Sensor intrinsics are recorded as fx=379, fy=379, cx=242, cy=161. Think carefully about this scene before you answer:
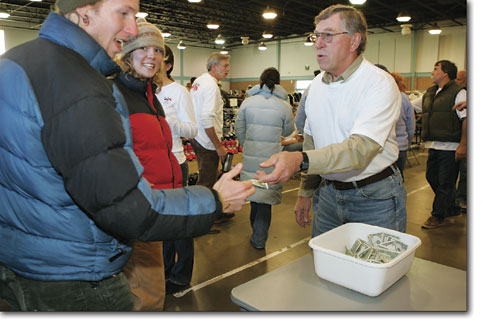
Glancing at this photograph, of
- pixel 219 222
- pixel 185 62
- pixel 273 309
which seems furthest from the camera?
pixel 185 62

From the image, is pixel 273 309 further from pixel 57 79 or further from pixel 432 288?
pixel 57 79

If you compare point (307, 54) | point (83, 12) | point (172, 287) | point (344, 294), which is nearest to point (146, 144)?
point (83, 12)

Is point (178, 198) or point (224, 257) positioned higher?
point (178, 198)

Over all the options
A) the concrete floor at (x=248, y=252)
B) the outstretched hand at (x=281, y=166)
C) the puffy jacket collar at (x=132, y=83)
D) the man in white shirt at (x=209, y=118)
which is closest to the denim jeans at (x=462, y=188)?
the concrete floor at (x=248, y=252)

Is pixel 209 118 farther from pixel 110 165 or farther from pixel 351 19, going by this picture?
pixel 110 165

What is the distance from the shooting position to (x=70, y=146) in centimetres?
88

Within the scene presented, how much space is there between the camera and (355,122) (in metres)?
1.70

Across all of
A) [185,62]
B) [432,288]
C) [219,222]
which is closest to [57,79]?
[432,288]

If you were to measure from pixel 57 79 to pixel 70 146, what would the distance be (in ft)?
0.54

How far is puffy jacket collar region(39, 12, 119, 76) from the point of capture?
3.23ft

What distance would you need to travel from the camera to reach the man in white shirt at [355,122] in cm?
168

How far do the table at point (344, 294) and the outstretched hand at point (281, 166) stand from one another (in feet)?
1.18

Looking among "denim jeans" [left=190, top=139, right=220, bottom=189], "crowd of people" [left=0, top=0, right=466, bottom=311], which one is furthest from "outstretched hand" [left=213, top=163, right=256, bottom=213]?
"denim jeans" [left=190, top=139, right=220, bottom=189]

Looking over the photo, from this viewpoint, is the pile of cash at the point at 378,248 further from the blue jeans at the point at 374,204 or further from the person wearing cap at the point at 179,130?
the person wearing cap at the point at 179,130
